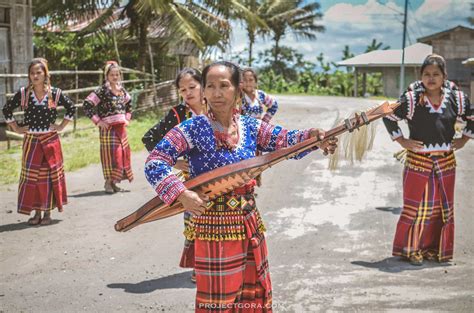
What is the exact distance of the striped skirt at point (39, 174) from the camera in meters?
7.46

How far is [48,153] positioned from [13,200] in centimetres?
170

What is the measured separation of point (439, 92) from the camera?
5875 mm

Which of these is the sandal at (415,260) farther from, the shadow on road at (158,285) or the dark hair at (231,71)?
the dark hair at (231,71)

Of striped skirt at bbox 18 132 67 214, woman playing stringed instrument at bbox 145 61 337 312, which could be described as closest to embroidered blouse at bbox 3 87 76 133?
striped skirt at bbox 18 132 67 214

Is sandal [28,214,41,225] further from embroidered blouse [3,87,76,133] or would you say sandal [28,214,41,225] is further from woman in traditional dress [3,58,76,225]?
embroidered blouse [3,87,76,133]

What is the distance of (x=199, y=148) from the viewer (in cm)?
338

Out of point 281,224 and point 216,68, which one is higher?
point 216,68

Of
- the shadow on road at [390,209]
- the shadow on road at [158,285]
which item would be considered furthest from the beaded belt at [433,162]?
the shadow on road at [158,285]

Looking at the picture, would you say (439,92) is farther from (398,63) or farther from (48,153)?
(398,63)

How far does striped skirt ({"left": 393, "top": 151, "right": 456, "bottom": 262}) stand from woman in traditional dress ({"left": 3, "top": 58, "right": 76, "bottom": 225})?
399cm

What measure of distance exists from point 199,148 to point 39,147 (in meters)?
4.60

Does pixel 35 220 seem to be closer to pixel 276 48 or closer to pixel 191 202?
pixel 191 202

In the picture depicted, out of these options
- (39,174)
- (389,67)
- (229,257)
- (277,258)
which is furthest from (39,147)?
(389,67)

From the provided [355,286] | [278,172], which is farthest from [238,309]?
[278,172]
